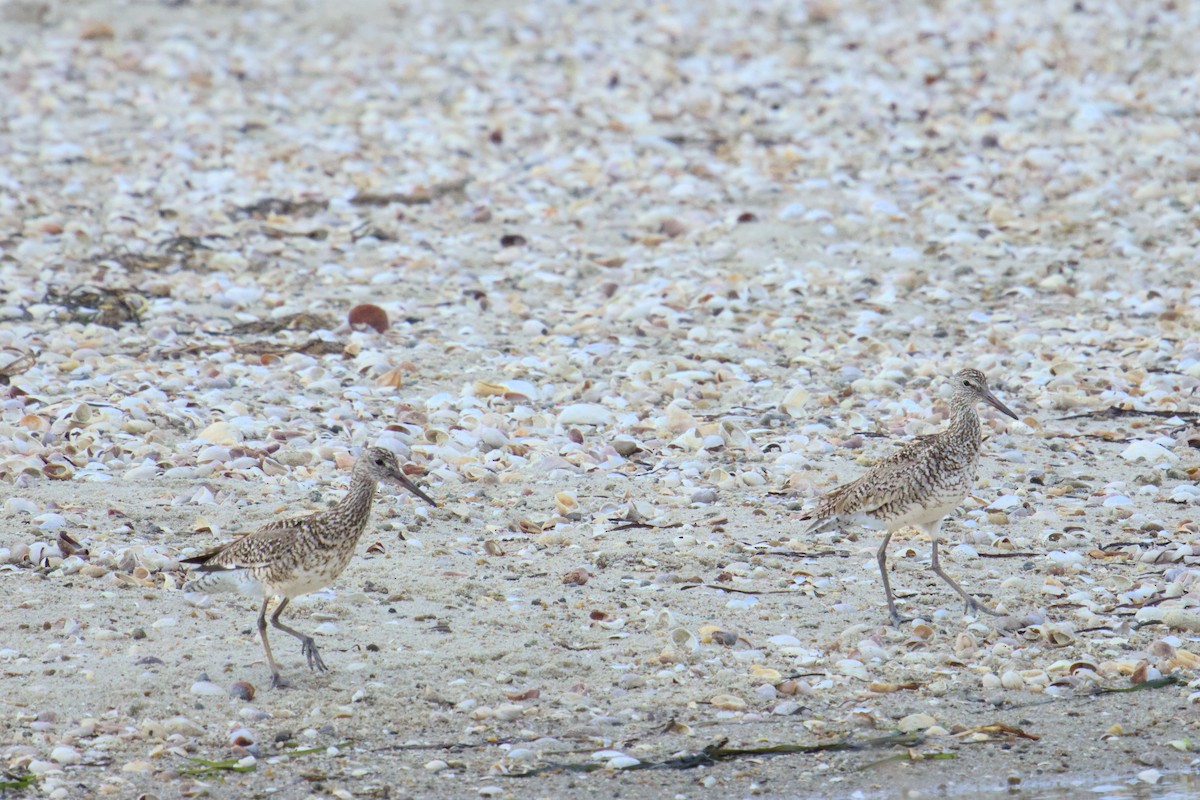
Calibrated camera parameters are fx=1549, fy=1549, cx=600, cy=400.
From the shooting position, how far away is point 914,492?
7.34 metres

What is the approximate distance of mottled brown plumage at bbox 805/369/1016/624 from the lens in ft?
24.1

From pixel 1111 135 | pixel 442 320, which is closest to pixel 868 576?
pixel 442 320

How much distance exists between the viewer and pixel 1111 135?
15.3 meters

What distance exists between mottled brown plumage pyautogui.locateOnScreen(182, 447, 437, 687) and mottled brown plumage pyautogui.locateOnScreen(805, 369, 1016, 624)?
2370mm

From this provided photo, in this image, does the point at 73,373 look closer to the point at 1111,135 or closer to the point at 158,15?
the point at 1111,135

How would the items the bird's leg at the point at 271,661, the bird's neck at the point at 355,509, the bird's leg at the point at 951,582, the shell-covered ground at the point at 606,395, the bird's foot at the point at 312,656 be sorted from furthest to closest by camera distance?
the bird's leg at the point at 951,582 < the bird's neck at the point at 355,509 < the bird's foot at the point at 312,656 < the bird's leg at the point at 271,661 < the shell-covered ground at the point at 606,395

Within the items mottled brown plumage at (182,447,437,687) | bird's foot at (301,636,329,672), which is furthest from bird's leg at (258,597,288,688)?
bird's foot at (301,636,329,672)

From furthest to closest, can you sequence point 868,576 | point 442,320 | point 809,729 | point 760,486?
point 442,320 < point 760,486 < point 868,576 < point 809,729

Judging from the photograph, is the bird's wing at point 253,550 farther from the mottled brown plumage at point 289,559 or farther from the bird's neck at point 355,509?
the bird's neck at point 355,509

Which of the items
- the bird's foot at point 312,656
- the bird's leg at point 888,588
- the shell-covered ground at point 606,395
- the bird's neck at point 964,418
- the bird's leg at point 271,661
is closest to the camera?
the shell-covered ground at point 606,395

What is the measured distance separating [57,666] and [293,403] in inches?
138

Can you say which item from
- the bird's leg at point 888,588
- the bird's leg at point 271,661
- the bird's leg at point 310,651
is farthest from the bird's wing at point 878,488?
the bird's leg at point 271,661

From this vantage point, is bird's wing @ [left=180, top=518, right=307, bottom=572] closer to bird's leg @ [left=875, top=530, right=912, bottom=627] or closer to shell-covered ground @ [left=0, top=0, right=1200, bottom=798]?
shell-covered ground @ [left=0, top=0, right=1200, bottom=798]

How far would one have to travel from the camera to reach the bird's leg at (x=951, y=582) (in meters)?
7.25
